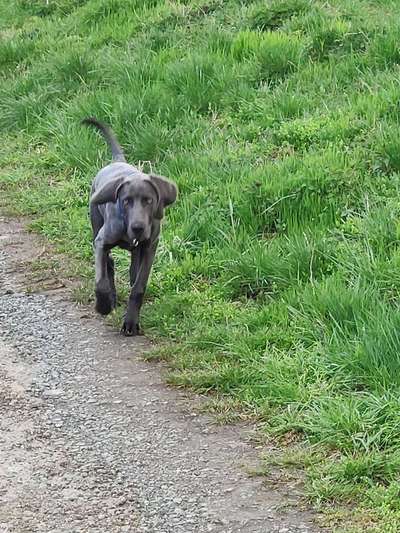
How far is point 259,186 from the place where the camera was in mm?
7223

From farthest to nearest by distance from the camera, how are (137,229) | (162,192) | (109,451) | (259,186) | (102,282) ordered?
(259,186)
(102,282)
(162,192)
(137,229)
(109,451)

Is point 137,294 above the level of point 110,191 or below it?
below

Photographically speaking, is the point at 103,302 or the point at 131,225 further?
the point at 103,302

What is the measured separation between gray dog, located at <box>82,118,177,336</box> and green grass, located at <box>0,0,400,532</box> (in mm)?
200

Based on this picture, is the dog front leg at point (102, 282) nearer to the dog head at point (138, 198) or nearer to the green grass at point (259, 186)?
the green grass at point (259, 186)

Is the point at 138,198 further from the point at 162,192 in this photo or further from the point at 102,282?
the point at 102,282

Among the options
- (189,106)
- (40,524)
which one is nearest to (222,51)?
(189,106)

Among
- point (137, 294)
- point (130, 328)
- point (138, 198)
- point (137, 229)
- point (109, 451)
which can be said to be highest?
point (138, 198)

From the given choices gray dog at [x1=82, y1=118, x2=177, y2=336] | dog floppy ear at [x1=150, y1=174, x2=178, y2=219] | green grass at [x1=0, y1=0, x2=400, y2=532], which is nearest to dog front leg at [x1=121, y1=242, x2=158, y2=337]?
gray dog at [x1=82, y1=118, x2=177, y2=336]

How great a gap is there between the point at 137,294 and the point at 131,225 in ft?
1.54

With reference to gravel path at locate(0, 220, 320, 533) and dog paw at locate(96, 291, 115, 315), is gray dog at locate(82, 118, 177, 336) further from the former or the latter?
gravel path at locate(0, 220, 320, 533)

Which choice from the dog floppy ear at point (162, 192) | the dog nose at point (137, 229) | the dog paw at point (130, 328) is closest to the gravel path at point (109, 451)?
the dog paw at point (130, 328)

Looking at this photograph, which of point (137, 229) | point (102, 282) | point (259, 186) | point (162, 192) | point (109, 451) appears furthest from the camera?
point (259, 186)

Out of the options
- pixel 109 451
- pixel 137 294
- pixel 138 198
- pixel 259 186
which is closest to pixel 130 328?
pixel 137 294
